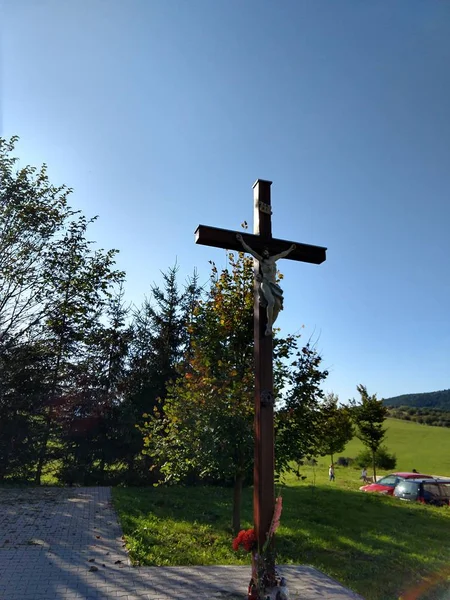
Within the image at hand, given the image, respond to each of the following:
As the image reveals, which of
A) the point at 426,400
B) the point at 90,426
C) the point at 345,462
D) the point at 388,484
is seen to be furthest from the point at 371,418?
the point at 426,400

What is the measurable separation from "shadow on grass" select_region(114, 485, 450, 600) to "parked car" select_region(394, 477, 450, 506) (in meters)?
1.09

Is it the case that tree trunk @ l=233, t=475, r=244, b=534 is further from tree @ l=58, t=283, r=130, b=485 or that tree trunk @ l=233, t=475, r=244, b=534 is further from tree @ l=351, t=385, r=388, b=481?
tree @ l=351, t=385, r=388, b=481

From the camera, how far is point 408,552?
815 centimetres

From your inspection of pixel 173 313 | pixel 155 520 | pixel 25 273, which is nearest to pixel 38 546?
pixel 155 520

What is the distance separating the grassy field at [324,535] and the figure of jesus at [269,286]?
12.4ft

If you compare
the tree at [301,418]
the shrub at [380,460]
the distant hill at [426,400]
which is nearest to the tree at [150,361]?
the tree at [301,418]

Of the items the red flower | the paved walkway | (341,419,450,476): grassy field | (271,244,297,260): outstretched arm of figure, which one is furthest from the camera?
(341,419,450,476): grassy field

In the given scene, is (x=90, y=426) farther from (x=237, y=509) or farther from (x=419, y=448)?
A: (x=419, y=448)

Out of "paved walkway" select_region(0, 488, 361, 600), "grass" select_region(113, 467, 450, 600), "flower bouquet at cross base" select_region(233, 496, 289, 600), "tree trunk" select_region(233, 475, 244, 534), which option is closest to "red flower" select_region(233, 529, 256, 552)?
"flower bouquet at cross base" select_region(233, 496, 289, 600)

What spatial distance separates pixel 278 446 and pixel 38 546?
420 centimetres

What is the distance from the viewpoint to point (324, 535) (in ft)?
29.9

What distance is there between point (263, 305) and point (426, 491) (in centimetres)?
1318

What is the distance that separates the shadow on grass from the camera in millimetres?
6840

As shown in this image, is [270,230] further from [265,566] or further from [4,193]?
[4,193]
